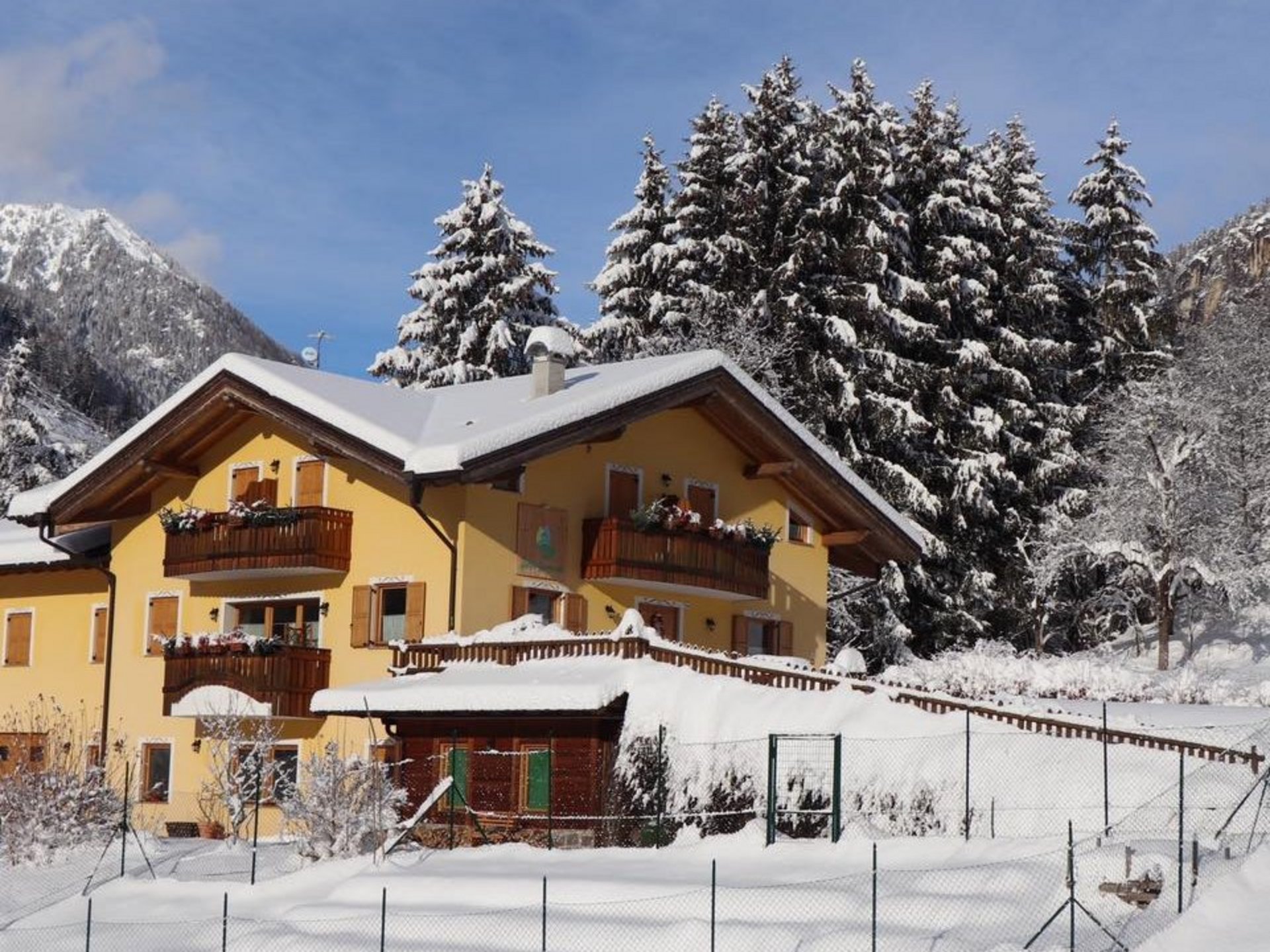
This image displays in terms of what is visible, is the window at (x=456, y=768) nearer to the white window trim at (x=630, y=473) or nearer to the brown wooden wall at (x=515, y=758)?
the brown wooden wall at (x=515, y=758)

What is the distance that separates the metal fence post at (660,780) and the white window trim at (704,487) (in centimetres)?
1060

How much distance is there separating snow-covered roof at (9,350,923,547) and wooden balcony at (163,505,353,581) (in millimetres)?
2200

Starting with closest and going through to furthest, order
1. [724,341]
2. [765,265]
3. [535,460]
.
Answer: [535,460], [724,341], [765,265]

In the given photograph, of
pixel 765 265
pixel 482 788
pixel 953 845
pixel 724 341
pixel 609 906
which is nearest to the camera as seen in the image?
pixel 609 906

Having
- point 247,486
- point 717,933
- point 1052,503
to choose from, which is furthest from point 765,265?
point 717,933

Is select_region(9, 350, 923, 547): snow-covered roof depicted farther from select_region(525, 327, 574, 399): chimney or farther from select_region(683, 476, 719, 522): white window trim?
select_region(683, 476, 719, 522): white window trim

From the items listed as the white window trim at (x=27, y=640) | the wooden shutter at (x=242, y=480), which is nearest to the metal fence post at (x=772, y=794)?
the wooden shutter at (x=242, y=480)

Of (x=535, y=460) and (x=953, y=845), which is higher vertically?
(x=535, y=460)

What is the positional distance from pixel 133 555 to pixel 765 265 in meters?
24.4

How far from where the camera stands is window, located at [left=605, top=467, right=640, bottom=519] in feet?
117

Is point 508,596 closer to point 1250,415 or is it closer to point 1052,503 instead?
point 1052,503

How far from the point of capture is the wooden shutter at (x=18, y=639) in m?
41.0

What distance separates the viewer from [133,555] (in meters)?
38.5

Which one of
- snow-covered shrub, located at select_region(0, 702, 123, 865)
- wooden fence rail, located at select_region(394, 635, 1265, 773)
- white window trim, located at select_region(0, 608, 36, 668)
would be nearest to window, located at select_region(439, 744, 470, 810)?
wooden fence rail, located at select_region(394, 635, 1265, 773)
